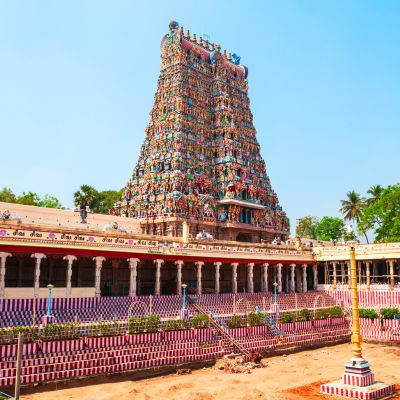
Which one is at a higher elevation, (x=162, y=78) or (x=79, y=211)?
(x=162, y=78)

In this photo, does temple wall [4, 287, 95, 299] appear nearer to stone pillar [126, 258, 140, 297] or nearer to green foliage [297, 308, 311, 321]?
stone pillar [126, 258, 140, 297]

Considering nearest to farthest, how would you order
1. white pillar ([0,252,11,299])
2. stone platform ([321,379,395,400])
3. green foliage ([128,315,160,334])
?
stone platform ([321,379,395,400]) < green foliage ([128,315,160,334]) < white pillar ([0,252,11,299])

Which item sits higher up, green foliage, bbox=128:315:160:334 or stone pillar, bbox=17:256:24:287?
stone pillar, bbox=17:256:24:287

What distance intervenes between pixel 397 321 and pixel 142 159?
39305mm

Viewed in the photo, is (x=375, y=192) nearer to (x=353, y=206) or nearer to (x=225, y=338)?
(x=353, y=206)

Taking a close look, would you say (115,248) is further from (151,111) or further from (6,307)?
(151,111)

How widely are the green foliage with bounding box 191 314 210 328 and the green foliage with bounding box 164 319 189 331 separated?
0.59 m

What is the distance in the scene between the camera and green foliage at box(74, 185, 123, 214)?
78.0m

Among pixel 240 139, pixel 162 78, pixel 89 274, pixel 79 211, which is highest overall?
pixel 162 78

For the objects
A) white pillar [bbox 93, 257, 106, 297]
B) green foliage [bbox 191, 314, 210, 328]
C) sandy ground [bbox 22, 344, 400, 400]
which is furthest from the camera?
white pillar [bbox 93, 257, 106, 297]

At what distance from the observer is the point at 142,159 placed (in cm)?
6197

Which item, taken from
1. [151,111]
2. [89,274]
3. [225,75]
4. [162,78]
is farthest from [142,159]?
[89,274]

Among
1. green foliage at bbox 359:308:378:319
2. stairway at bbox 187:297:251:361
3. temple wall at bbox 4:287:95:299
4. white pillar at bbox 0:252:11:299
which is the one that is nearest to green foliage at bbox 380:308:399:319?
green foliage at bbox 359:308:378:319

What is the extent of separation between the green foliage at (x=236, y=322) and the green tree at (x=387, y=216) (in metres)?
33.5
